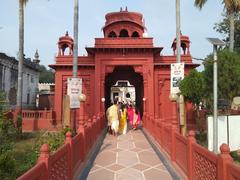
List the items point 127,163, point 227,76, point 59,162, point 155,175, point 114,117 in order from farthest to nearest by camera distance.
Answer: point 114,117 < point 227,76 < point 127,163 < point 155,175 < point 59,162

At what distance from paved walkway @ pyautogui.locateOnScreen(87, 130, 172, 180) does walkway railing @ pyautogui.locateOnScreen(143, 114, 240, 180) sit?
57cm

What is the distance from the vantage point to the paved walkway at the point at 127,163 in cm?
745

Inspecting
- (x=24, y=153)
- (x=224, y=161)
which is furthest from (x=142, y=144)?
(x=224, y=161)

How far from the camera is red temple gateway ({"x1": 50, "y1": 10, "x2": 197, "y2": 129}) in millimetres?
20203

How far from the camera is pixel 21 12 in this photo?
1756 centimetres

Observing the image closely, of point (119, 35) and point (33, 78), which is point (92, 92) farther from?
point (33, 78)

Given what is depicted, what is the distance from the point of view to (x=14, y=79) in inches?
1120

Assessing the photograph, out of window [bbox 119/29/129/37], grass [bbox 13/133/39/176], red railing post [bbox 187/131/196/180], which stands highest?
window [bbox 119/29/129/37]

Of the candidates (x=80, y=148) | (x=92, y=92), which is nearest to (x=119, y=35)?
(x=92, y=92)

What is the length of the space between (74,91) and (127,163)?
6099 mm

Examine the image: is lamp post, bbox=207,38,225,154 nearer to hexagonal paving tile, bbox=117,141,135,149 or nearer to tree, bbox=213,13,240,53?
hexagonal paving tile, bbox=117,141,135,149

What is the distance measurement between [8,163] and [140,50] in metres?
15.2

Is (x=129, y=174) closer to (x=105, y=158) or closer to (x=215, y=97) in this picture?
(x=105, y=158)

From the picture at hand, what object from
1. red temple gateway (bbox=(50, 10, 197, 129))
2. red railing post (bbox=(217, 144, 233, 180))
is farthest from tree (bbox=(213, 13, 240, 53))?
red railing post (bbox=(217, 144, 233, 180))
